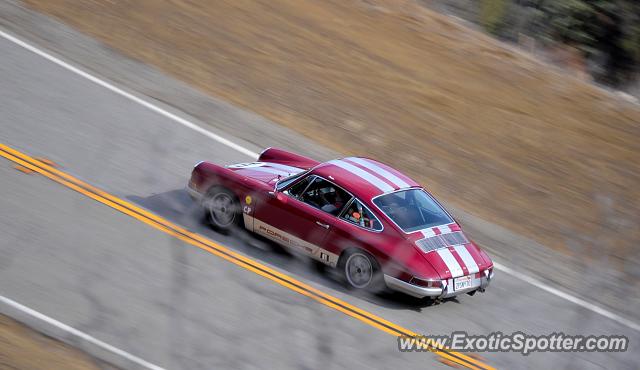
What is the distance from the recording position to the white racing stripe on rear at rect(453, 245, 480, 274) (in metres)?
10.1

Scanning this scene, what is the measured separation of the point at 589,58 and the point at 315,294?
1317 cm

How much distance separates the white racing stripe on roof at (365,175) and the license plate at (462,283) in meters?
1.50

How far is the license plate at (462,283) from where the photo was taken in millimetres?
9867

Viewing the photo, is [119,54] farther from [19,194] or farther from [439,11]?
[439,11]

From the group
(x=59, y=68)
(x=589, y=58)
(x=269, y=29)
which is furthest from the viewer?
(x=589, y=58)

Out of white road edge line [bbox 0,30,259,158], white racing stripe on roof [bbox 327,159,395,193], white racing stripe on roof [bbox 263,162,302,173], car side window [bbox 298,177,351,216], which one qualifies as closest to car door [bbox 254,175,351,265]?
car side window [bbox 298,177,351,216]

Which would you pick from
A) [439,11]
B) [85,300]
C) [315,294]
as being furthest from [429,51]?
[85,300]

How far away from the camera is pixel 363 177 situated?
10805 mm

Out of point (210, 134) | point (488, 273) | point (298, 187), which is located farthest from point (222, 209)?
point (488, 273)

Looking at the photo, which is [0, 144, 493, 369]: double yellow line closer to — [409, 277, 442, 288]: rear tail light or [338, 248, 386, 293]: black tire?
[338, 248, 386, 293]: black tire

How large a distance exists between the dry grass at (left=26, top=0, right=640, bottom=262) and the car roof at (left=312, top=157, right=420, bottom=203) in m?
2.58

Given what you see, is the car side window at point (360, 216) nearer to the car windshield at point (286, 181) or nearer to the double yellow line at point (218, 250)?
the car windshield at point (286, 181)

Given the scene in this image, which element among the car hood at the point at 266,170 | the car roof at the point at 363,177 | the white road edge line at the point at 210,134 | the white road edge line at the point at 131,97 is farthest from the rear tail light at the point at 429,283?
the white road edge line at the point at 131,97

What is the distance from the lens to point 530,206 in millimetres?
13438
